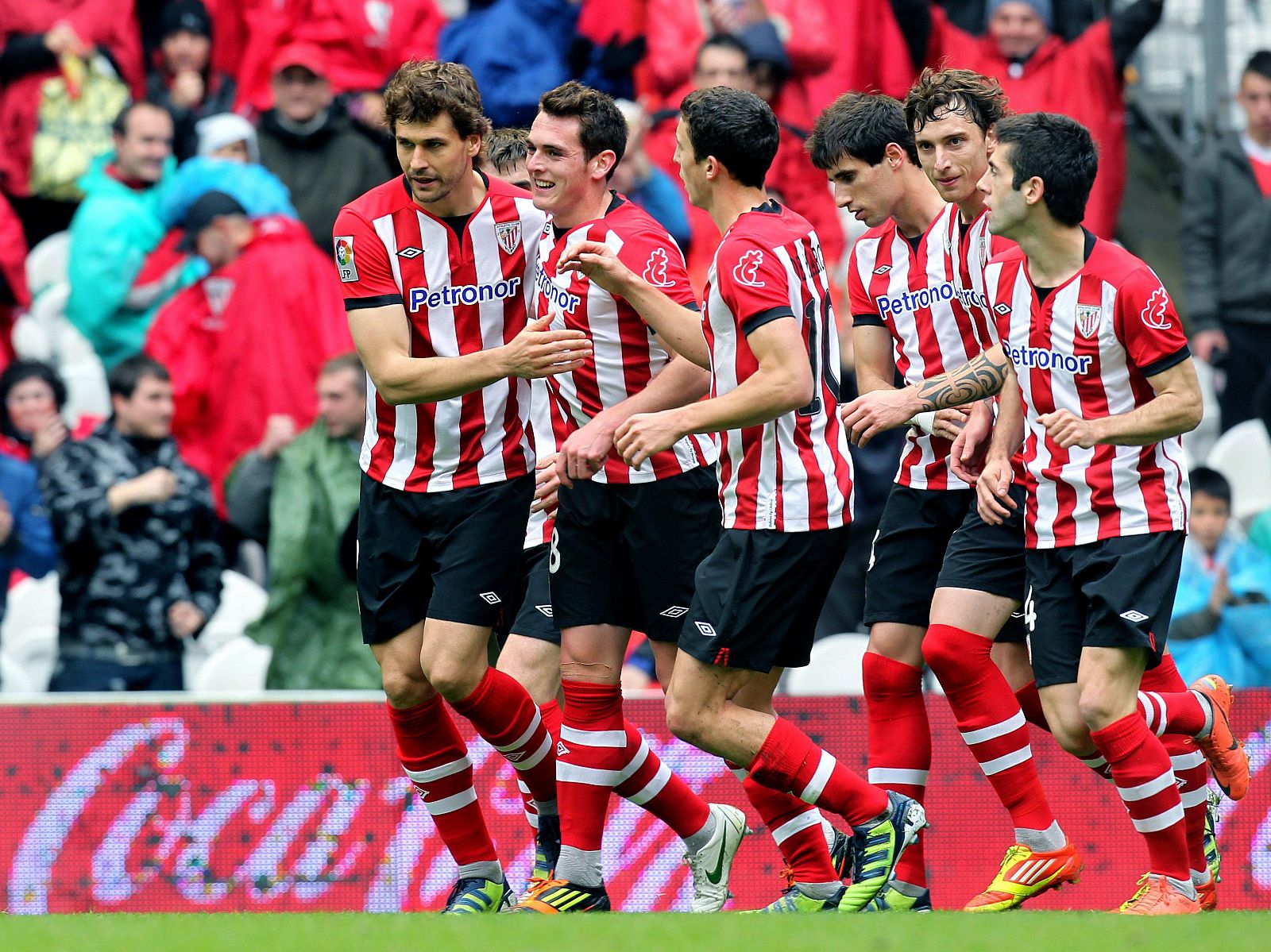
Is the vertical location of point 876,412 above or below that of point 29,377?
below

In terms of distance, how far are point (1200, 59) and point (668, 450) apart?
5.99m

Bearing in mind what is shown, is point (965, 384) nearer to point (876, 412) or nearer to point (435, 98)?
point (876, 412)

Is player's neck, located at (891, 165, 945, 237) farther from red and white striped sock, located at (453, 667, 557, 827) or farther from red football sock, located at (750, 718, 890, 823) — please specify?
red and white striped sock, located at (453, 667, 557, 827)

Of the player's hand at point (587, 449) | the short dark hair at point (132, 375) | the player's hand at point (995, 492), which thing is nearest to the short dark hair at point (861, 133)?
the player's hand at point (995, 492)

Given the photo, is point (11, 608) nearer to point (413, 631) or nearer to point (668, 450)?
point (413, 631)

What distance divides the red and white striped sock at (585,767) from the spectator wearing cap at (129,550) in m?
2.97

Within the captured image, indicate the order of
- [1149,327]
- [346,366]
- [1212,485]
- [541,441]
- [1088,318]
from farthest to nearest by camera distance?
[1212,485] → [346,366] → [541,441] → [1088,318] → [1149,327]

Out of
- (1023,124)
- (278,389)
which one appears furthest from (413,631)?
(278,389)

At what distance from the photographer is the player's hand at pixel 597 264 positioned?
→ 5.23 meters

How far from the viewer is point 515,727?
5.81 m

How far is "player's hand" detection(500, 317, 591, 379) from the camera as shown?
529cm

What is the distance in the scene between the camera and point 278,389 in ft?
29.7

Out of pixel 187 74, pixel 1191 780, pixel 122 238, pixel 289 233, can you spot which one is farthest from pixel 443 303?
pixel 187 74

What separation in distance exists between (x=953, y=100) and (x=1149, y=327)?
1.07m
